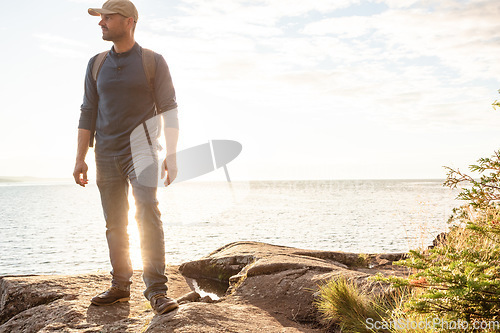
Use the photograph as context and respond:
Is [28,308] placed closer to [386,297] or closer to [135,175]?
[135,175]

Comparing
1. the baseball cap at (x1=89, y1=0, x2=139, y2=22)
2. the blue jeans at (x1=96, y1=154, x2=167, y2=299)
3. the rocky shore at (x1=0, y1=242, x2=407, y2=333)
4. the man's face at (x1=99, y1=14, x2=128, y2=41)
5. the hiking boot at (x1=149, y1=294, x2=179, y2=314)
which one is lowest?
the rocky shore at (x1=0, y1=242, x2=407, y2=333)

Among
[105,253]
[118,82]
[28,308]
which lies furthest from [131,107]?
[105,253]

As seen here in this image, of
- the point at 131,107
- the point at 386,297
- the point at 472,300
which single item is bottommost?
the point at 386,297

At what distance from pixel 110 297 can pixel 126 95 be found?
205 cm

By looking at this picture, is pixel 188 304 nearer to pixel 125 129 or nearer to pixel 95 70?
pixel 125 129

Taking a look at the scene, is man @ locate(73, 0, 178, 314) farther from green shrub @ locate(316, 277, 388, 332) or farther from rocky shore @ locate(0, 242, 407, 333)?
green shrub @ locate(316, 277, 388, 332)

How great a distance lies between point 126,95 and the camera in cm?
Result: 416

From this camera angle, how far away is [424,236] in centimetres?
606

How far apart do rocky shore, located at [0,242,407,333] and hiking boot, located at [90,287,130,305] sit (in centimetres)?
8

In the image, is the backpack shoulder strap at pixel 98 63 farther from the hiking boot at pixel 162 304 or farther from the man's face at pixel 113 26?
the hiking boot at pixel 162 304

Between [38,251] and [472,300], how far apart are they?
24060 millimetres

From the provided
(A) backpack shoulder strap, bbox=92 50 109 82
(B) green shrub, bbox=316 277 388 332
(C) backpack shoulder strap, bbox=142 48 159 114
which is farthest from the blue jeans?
(B) green shrub, bbox=316 277 388 332

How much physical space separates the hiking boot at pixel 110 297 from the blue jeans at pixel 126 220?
0.06m

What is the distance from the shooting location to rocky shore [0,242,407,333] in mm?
3738
